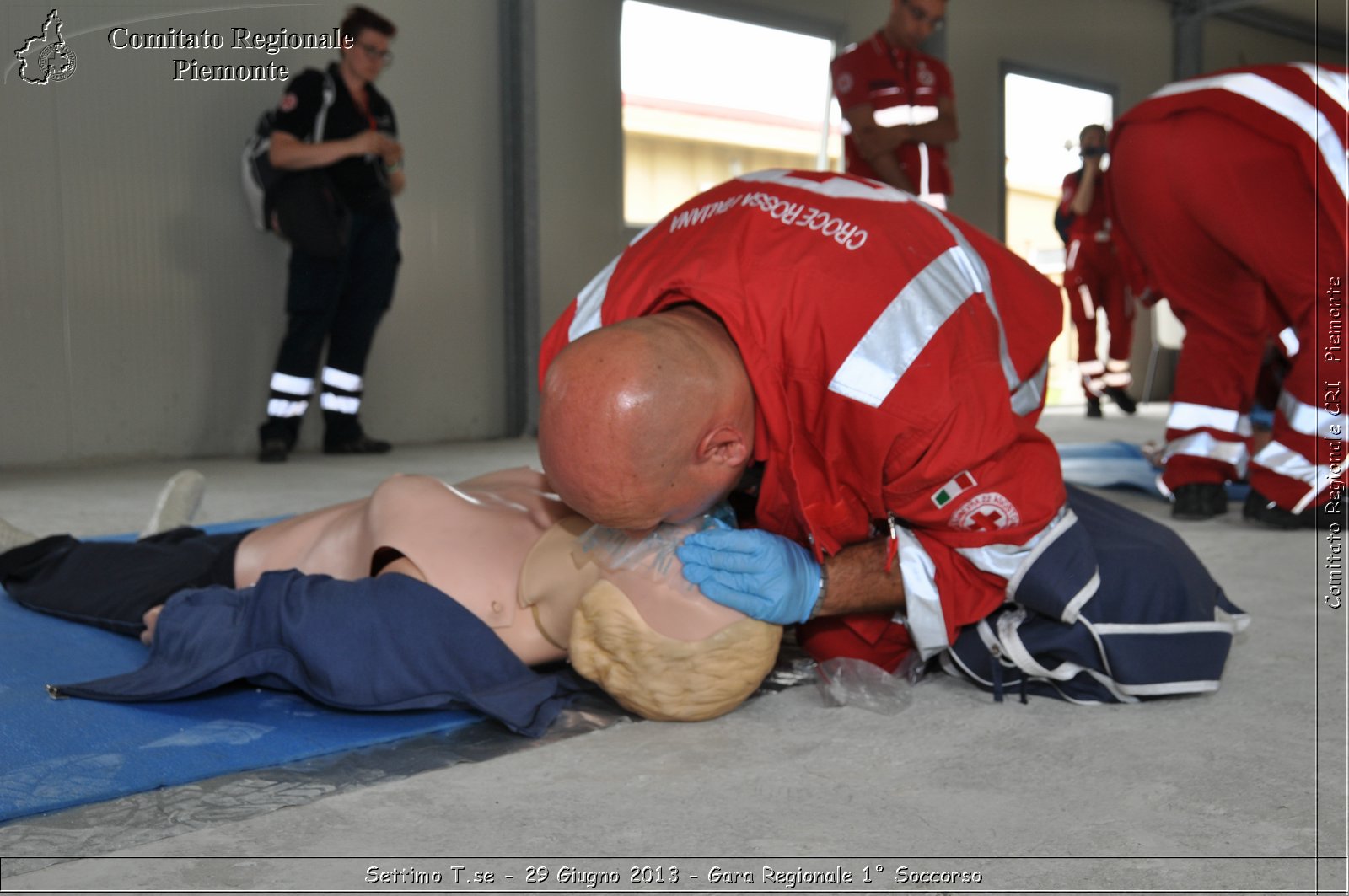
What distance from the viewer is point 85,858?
116 cm

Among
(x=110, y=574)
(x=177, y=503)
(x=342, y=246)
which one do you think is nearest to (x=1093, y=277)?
(x=342, y=246)

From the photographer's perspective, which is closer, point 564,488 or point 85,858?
point 85,858

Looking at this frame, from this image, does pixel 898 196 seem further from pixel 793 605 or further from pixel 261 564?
pixel 261 564

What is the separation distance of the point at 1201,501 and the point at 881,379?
2.14 meters

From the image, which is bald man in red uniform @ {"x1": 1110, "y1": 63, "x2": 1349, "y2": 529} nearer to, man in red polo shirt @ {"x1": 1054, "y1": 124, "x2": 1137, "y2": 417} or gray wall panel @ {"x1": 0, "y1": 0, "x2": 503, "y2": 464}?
gray wall panel @ {"x1": 0, "y1": 0, "x2": 503, "y2": 464}

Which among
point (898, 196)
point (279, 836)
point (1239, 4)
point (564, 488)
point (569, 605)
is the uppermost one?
point (1239, 4)

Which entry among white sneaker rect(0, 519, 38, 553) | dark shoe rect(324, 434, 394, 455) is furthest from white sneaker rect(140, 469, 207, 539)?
dark shoe rect(324, 434, 394, 455)

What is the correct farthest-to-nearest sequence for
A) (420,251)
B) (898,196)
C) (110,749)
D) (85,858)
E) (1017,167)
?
(1017,167)
(420,251)
(898,196)
(110,749)
(85,858)

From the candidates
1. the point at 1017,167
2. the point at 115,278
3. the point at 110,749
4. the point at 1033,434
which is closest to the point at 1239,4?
the point at 1017,167

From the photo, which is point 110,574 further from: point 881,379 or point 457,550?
point 881,379

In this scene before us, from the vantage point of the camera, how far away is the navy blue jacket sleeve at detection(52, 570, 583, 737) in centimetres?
160

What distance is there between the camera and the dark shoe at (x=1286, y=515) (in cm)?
303

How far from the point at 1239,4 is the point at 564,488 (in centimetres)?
985

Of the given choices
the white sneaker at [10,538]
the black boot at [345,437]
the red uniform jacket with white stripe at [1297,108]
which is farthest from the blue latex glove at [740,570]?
the black boot at [345,437]
